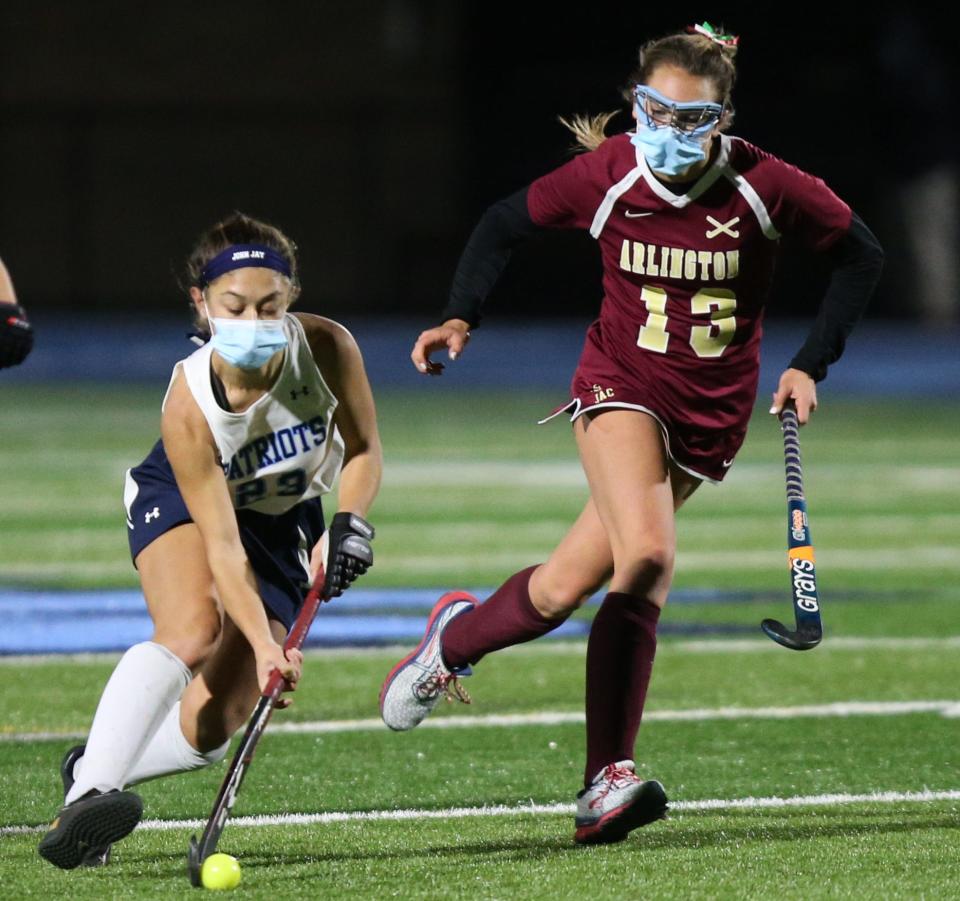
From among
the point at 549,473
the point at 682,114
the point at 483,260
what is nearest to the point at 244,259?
the point at 483,260

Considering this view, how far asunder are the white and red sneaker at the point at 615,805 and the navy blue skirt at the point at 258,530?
800mm

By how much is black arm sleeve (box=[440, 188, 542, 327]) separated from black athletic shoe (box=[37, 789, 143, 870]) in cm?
140

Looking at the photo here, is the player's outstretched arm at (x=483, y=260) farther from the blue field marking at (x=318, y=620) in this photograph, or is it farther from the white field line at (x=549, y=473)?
the white field line at (x=549, y=473)

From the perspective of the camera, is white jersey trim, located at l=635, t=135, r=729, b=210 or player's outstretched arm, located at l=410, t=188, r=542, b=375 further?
player's outstretched arm, located at l=410, t=188, r=542, b=375

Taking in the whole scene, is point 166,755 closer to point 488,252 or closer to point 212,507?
point 212,507

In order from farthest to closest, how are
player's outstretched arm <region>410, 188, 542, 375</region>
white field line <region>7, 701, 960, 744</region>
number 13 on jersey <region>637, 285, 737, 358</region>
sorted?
white field line <region>7, 701, 960, 744</region>, player's outstretched arm <region>410, 188, 542, 375</region>, number 13 on jersey <region>637, 285, 737, 358</region>

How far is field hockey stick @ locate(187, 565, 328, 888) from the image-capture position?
377 cm

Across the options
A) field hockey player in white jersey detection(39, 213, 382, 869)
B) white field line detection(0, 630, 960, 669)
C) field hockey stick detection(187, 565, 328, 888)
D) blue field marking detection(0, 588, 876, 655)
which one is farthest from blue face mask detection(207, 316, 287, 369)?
blue field marking detection(0, 588, 876, 655)

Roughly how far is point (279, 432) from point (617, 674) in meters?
0.88

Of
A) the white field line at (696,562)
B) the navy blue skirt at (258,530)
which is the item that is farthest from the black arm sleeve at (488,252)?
the white field line at (696,562)

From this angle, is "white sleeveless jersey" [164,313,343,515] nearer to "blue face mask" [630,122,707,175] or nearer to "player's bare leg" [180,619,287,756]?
"player's bare leg" [180,619,287,756]

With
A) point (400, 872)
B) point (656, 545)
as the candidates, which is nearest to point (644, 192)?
point (656, 545)

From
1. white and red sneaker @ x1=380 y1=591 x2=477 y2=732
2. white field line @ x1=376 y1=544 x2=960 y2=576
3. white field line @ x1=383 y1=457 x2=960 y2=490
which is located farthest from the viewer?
white field line @ x1=383 y1=457 x2=960 y2=490

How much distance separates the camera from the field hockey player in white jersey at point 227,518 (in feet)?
12.9
